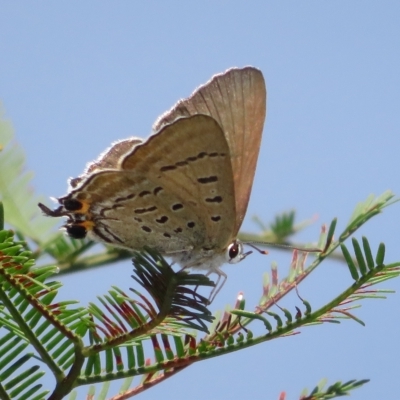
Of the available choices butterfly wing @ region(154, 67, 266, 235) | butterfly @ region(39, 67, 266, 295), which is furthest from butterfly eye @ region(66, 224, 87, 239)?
butterfly wing @ region(154, 67, 266, 235)

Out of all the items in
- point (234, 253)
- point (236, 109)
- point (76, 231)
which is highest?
point (236, 109)

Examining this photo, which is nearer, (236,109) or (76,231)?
(76,231)

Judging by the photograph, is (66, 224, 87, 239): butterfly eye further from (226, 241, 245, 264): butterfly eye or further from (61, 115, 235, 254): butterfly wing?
(226, 241, 245, 264): butterfly eye

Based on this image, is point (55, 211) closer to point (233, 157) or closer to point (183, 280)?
A: point (233, 157)

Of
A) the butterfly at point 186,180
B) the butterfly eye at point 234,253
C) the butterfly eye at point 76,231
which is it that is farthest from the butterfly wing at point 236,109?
the butterfly eye at point 76,231

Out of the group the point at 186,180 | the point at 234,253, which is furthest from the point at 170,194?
the point at 234,253

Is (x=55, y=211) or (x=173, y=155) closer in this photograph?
(x=55, y=211)

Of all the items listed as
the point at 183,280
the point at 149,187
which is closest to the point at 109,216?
the point at 149,187

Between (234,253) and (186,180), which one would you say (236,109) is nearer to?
(186,180)
